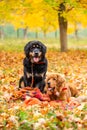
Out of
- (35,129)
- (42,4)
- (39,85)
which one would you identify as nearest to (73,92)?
(39,85)

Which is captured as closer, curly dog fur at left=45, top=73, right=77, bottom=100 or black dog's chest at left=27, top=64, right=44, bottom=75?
curly dog fur at left=45, top=73, right=77, bottom=100

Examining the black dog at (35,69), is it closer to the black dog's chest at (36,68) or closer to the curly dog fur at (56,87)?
the black dog's chest at (36,68)

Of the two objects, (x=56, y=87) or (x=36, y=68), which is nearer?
(x=56, y=87)

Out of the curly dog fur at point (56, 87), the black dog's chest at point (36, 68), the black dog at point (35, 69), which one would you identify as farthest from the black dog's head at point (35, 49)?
the curly dog fur at point (56, 87)

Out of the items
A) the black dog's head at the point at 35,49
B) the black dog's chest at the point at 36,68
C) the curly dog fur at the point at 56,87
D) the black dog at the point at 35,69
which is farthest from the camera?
the black dog's chest at the point at 36,68

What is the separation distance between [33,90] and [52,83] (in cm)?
113

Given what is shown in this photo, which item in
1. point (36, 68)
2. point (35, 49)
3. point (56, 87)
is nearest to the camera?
point (56, 87)

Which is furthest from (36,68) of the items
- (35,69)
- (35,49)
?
(35,49)

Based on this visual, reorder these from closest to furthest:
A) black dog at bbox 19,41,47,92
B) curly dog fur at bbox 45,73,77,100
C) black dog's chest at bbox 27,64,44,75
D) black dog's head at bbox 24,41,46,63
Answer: curly dog fur at bbox 45,73,77,100 < black dog's head at bbox 24,41,46,63 < black dog at bbox 19,41,47,92 < black dog's chest at bbox 27,64,44,75

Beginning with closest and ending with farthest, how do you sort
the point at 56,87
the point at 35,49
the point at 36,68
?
the point at 56,87, the point at 35,49, the point at 36,68

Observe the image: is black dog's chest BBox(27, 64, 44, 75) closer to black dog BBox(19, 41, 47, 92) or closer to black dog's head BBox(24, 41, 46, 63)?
black dog BBox(19, 41, 47, 92)

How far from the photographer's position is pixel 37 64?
930 cm

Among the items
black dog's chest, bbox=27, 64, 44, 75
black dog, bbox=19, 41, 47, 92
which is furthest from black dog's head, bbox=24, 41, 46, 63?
black dog's chest, bbox=27, 64, 44, 75

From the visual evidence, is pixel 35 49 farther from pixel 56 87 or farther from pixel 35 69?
pixel 56 87
